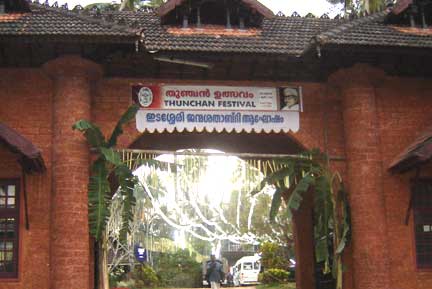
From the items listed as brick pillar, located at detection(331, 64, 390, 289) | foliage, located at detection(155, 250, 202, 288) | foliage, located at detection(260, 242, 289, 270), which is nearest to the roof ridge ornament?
brick pillar, located at detection(331, 64, 390, 289)

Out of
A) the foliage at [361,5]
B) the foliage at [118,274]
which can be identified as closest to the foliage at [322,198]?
the foliage at [361,5]

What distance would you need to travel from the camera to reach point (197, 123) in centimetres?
1341

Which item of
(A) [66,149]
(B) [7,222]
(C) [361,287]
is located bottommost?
(C) [361,287]

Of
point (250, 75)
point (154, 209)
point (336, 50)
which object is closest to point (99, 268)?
point (250, 75)

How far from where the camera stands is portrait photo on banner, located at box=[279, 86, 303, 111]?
1370 cm

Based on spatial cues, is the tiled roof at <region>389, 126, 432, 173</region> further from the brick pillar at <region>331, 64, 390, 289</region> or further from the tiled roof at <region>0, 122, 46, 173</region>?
the tiled roof at <region>0, 122, 46, 173</region>

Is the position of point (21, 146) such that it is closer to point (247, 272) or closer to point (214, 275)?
point (214, 275)

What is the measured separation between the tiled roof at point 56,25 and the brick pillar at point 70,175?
67cm

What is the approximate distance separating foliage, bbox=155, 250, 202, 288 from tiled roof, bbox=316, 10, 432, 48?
2329cm

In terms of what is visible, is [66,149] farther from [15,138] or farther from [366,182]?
[366,182]

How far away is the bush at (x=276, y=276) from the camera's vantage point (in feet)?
100

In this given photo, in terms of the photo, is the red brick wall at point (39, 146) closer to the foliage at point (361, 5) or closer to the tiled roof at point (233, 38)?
the tiled roof at point (233, 38)

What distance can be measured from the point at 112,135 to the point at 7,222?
255 cm

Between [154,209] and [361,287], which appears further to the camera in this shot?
[154,209]
